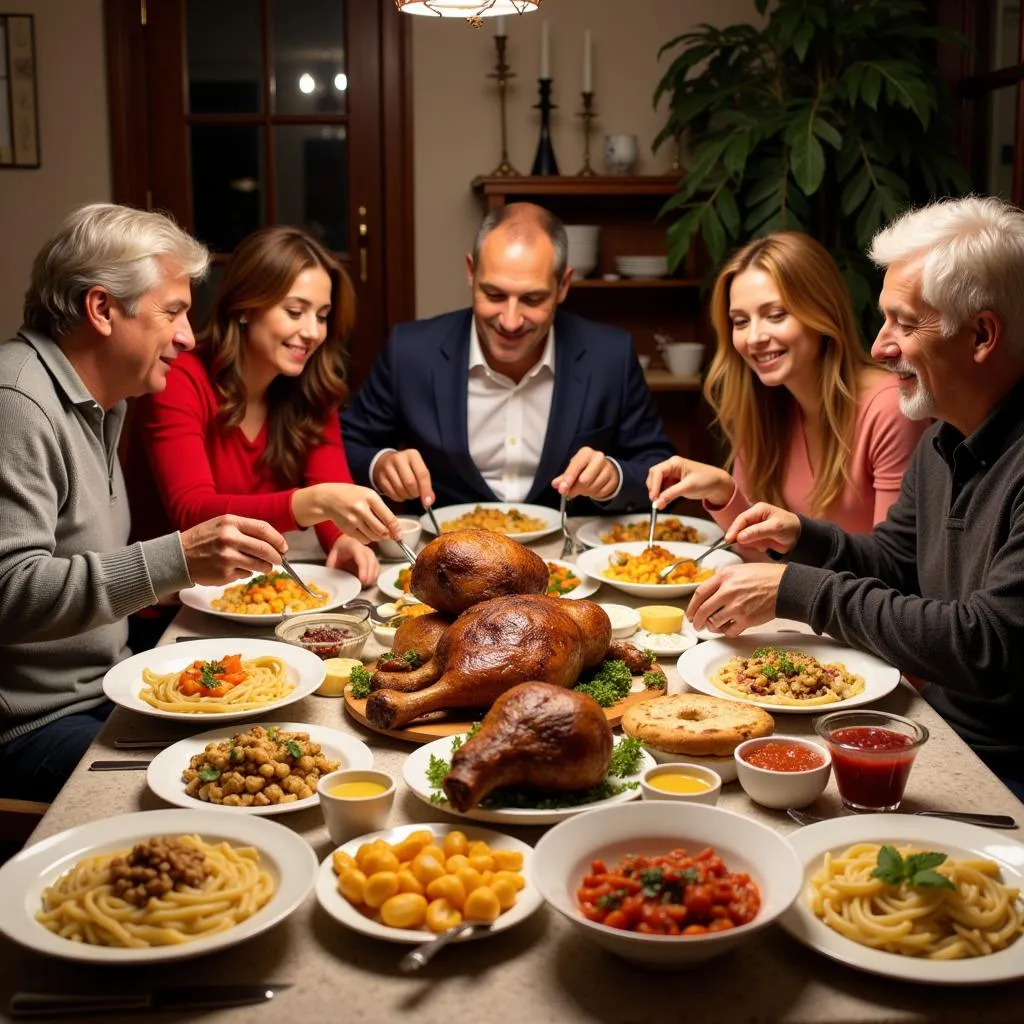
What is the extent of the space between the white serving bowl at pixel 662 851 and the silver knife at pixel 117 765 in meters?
0.69

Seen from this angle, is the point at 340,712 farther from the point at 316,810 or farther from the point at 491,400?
the point at 491,400

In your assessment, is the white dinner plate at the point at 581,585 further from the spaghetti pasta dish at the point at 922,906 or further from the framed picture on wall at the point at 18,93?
the framed picture on wall at the point at 18,93

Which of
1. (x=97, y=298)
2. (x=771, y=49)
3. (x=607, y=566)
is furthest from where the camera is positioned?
(x=771, y=49)

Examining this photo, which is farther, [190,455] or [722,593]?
[190,455]

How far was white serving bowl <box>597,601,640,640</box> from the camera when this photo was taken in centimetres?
223

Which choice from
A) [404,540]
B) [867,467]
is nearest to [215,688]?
[404,540]

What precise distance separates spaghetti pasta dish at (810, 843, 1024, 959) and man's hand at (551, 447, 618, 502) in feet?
5.87

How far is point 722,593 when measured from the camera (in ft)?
6.89

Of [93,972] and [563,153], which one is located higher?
[563,153]

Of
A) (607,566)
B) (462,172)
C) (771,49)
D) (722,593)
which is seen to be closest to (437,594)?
(722,593)

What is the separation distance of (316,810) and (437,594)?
517 millimetres

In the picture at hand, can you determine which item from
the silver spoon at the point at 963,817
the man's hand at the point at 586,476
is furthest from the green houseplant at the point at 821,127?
the silver spoon at the point at 963,817

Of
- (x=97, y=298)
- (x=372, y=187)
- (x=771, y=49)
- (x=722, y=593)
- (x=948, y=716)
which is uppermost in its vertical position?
(x=771, y=49)

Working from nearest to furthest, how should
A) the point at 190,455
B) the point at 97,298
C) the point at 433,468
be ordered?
1. the point at 97,298
2. the point at 190,455
3. the point at 433,468
